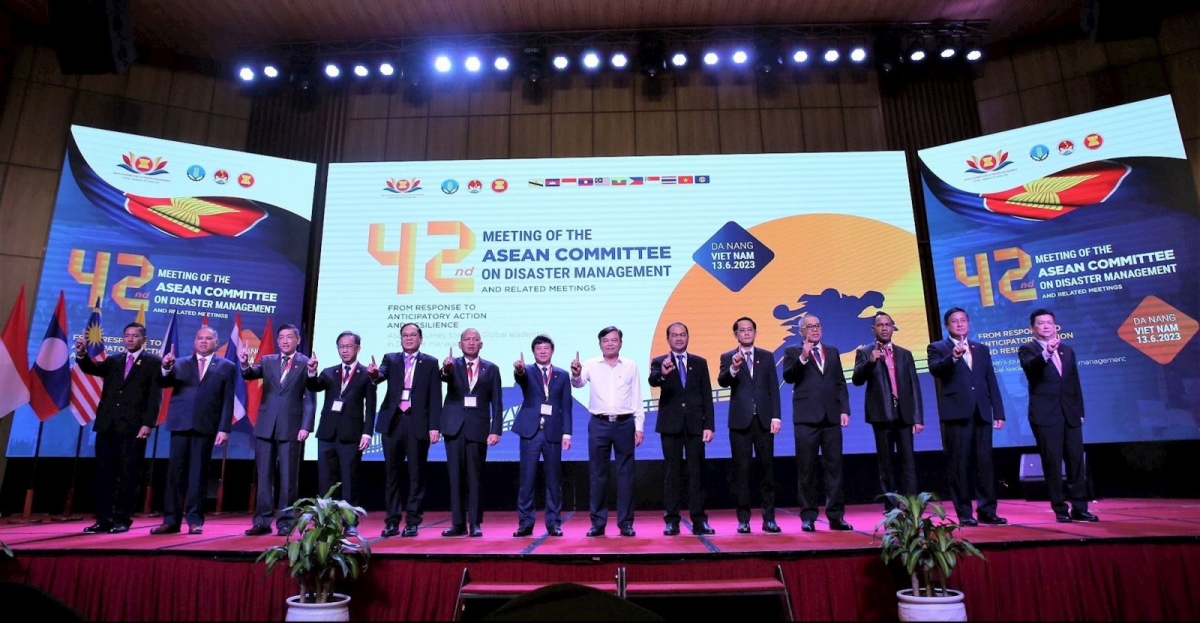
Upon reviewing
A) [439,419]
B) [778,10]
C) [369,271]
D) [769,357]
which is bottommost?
[439,419]

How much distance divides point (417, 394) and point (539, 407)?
0.83 m

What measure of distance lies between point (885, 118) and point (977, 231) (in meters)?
1.64

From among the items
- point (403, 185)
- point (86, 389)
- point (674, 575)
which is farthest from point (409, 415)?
point (86, 389)

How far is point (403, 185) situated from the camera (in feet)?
21.0

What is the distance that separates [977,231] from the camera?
6270 millimetres

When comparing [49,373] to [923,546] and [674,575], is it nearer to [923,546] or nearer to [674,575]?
[674,575]

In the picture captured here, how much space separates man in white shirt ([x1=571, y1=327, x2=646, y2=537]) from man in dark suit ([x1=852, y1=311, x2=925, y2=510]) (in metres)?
1.50

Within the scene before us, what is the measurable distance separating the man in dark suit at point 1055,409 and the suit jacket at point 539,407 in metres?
3.04

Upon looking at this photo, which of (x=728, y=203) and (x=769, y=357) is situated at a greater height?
(x=728, y=203)

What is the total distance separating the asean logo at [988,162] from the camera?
6.29 metres

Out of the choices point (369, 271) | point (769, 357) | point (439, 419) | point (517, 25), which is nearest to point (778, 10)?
point (517, 25)

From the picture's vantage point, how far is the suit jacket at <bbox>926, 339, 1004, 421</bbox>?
420 centimetres

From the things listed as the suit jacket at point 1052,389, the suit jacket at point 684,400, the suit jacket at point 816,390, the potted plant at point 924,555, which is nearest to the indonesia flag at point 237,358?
the suit jacket at point 684,400

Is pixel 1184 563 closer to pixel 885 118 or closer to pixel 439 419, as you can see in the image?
pixel 439 419
